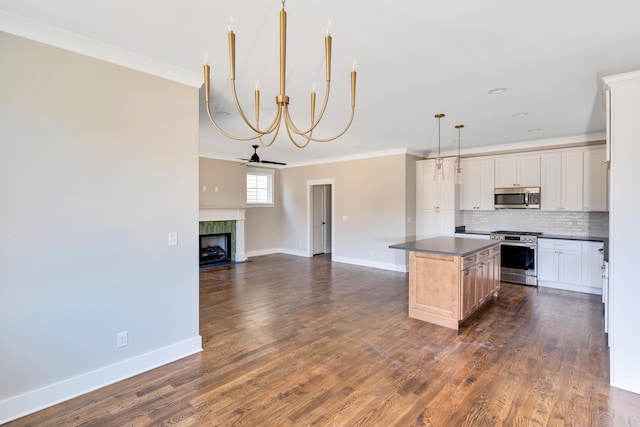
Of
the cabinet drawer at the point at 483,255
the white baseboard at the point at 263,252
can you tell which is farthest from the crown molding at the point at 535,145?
the white baseboard at the point at 263,252

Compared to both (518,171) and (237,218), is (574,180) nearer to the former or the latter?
(518,171)

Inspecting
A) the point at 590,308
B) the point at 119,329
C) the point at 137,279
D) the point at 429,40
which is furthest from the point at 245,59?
the point at 590,308

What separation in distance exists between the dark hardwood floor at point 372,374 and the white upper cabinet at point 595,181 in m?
1.60

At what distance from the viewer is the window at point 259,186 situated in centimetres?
855

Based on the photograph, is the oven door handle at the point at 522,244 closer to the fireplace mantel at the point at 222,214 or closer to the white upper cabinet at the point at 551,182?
the white upper cabinet at the point at 551,182

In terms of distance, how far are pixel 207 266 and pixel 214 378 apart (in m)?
4.77

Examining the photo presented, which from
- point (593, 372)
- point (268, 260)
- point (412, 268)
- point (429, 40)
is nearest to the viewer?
→ point (429, 40)

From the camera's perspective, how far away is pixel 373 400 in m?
2.31

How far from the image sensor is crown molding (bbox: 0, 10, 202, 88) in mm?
2057

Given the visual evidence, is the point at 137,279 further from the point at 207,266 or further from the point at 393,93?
the point at 207,266

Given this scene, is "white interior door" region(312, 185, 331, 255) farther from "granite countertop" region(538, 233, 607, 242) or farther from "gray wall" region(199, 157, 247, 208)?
"granite countertop" region(538, 233, 607, 242)

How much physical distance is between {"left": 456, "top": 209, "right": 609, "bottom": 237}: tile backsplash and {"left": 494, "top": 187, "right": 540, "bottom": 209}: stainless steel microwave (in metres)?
0.43

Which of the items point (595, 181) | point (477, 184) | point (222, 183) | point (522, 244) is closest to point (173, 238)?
point (222, 183)

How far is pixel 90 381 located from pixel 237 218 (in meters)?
5.48
